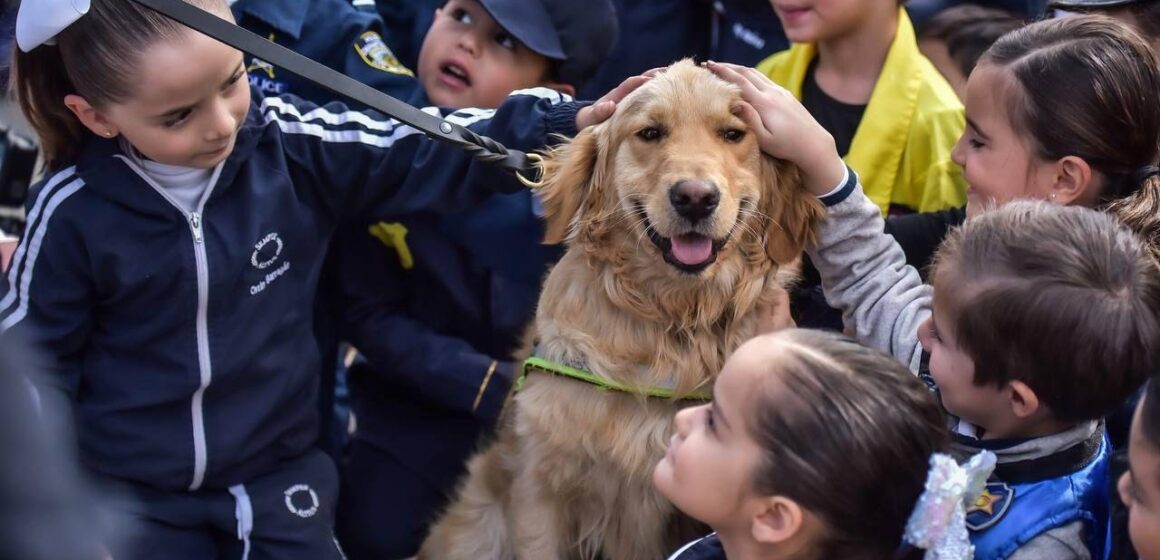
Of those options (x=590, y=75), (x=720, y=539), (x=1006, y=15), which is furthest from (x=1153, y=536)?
(x=1006, y=15)

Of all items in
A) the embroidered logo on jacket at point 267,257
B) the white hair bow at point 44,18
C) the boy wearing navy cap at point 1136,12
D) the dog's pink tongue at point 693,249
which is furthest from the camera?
the boy wearing navy cap at point 1136,12

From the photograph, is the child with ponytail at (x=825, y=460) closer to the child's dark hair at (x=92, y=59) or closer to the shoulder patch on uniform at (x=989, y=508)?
the shoulder patch on uniform at (x=989, y=508)

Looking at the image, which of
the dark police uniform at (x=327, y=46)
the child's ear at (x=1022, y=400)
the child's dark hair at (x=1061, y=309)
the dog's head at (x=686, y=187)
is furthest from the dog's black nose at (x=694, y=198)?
the dark police uniform at (x=327, y=46)

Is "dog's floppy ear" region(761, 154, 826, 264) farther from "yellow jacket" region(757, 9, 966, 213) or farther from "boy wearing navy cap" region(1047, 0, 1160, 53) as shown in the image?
"boy wearing navy cap" region(1047, 0, 1160, 53)

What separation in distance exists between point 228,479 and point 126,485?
0.23m

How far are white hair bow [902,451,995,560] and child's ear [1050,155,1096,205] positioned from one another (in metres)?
0.92

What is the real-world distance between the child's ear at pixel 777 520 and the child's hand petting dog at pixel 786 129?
881 mm

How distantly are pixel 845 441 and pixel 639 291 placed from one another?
39.7 inches

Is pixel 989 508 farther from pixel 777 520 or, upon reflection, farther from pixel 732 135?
pixel 732 135

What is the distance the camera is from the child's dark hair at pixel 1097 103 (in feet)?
8.23

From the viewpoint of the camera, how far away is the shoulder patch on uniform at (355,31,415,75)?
11.5ft

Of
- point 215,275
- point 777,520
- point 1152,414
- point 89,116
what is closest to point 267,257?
point 215,275

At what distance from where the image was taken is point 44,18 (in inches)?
94.0

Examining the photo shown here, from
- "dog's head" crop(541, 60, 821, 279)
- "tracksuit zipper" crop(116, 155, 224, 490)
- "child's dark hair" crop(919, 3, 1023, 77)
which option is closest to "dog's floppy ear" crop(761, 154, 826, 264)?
"dog's head" crop(541, 60, 821, 279)
